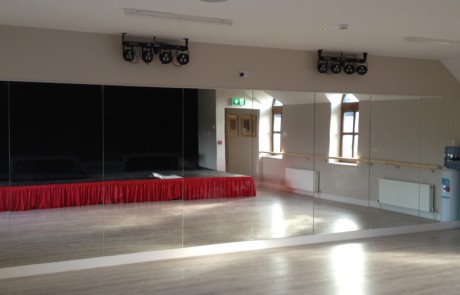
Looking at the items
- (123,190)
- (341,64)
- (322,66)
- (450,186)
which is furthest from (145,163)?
(450,186)

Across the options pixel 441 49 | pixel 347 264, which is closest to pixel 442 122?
pixel 441 49

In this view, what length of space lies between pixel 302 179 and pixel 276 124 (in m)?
0.96

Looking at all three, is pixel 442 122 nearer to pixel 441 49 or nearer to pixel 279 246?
pixel 441 49

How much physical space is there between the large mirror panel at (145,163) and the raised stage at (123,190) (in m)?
0.01

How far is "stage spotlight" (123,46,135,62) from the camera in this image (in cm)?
613

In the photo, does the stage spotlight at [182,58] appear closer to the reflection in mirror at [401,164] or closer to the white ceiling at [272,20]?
the white ceiling at [272,20]

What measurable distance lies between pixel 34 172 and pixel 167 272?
77.6 inches

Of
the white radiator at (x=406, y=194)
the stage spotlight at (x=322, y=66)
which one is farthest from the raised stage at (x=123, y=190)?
the white radiator at (x=406, y=194)

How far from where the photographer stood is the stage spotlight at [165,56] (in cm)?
633

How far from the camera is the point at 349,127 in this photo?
25.8 feet

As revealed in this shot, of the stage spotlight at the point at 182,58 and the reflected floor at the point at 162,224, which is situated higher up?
the stage spotlight at the point at 182,58

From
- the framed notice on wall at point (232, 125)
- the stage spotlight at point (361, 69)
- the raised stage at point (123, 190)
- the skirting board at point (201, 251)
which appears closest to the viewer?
the skirting board at point (201, 251)

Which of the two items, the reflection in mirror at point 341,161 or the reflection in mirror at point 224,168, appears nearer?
the reflection in mirror at point 224,168

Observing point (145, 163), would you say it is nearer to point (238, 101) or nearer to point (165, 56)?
point (165, 56)
